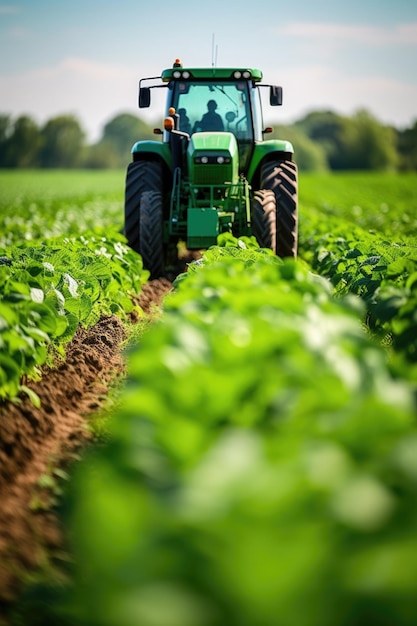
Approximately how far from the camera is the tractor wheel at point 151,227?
374 inches

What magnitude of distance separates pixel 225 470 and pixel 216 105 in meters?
8.61

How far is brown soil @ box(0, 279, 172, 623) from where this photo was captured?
334cm

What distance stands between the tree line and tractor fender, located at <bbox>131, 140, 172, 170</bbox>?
85216 mm

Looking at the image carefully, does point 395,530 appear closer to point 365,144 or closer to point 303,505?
point 303,505

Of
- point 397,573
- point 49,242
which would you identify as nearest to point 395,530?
point 397,573

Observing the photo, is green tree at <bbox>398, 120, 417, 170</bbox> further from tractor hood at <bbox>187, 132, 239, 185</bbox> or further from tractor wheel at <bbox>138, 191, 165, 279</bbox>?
tractor wheel at <bbox>138, 191, 165, 279</bbox>

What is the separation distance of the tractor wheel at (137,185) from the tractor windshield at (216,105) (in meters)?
0.66

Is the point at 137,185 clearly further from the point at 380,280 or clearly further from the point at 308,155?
the point at 308,155

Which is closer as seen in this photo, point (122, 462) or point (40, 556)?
point (122, 462)

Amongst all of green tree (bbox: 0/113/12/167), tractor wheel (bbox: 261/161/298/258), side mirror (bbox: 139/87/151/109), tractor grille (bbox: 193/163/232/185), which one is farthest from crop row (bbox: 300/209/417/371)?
green tree (bbox: 0/113/12/167)

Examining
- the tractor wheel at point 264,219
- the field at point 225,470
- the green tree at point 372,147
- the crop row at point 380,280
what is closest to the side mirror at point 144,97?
the tractor wheel at point 264,219

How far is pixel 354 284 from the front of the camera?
6598 mm

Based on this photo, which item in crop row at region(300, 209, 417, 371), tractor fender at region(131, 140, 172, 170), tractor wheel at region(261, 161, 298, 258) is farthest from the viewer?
tractor fender at region(131, 140, 172, 170)

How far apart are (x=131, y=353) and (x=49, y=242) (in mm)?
6053
